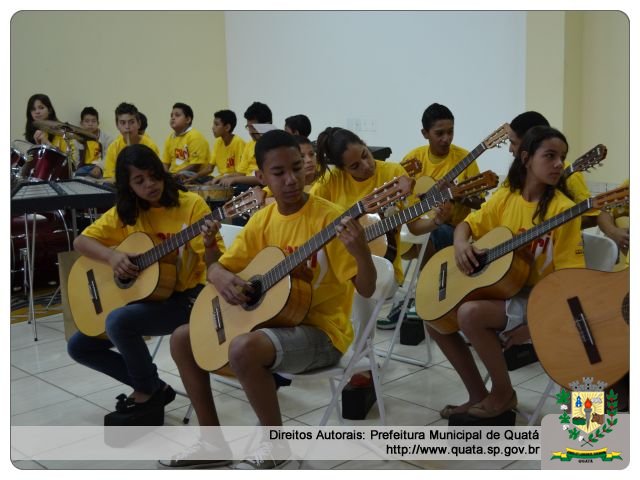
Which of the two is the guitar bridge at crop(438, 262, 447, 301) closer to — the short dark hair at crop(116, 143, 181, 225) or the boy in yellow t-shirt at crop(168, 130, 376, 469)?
the boy in yellow t-shirt at crop(168, 130, 376, 469)

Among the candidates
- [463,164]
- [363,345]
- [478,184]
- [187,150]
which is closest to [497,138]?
[463,164]

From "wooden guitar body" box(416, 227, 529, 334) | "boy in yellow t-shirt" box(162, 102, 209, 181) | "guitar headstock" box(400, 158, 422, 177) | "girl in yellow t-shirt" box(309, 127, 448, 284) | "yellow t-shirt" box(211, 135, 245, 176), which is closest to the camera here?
"wooden guitar body" box(416, 227, 529, 334)

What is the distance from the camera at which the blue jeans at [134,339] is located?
2764 millimetres

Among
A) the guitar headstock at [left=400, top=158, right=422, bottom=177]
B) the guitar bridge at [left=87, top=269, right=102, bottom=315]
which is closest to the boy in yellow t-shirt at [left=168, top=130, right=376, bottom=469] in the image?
the guitar bridge at [left=87, top=269, right=102, bottom=315]

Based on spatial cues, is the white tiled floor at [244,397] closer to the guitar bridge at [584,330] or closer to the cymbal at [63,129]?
the guitar bridge at [584,330]

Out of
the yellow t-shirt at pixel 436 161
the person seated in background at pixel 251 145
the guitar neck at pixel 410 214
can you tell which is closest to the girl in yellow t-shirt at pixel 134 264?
the guitar neck at pixel 410 214

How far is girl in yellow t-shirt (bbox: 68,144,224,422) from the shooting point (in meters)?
2.78

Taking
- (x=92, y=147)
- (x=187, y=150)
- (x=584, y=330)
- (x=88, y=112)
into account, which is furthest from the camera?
(x=88, y=112)

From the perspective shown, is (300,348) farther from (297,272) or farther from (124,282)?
(124,282)

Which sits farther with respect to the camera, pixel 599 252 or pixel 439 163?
pixel 439 163

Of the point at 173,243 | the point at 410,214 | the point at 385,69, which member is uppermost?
the point at 385,69

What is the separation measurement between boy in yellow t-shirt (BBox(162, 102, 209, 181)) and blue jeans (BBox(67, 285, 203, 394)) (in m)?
3.62

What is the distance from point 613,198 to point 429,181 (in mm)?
1676

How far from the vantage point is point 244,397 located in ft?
10.5
